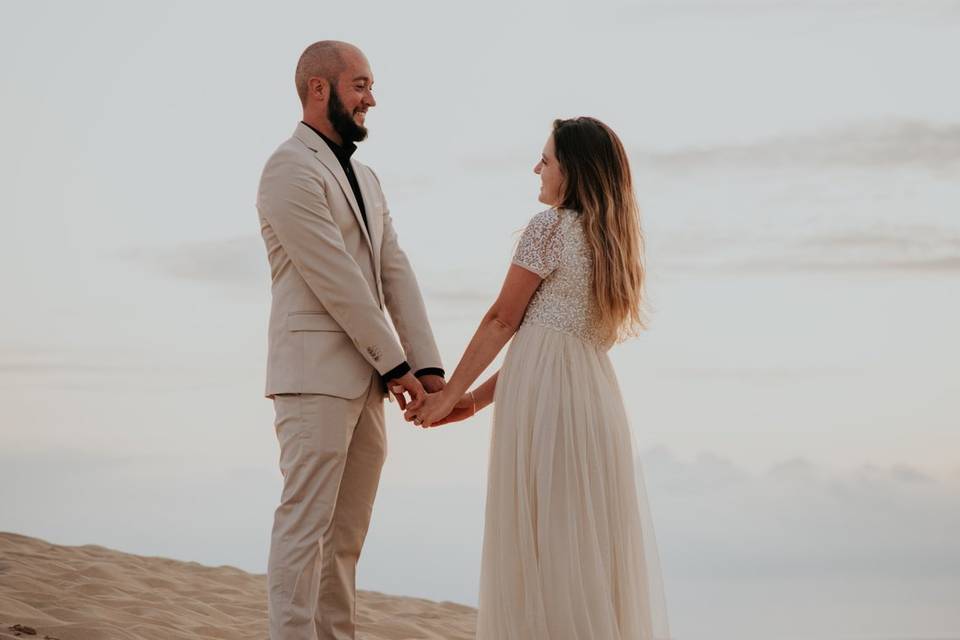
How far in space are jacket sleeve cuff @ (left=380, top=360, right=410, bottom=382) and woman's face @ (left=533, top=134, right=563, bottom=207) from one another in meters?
0.74

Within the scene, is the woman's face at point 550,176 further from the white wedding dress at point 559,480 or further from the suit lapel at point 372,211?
the suit lapel at point 372,211

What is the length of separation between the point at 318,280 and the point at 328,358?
0.86 ft

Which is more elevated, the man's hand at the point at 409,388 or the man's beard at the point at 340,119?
the man's beard at the point at 340,119

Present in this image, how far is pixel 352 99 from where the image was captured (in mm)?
3811

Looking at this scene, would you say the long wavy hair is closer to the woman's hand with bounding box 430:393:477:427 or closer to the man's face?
the woman's hand with bounding box 430:393:477:427

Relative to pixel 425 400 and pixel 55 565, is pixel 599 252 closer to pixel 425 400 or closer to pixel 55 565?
pixel 425 400

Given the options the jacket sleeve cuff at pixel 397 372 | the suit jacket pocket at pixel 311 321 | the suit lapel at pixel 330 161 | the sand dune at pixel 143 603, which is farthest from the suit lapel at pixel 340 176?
the sand dune at pixel 143 603

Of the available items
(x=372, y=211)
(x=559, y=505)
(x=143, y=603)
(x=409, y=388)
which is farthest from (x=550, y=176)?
(x=143, y=603)

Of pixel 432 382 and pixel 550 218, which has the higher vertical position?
pixel 550 218

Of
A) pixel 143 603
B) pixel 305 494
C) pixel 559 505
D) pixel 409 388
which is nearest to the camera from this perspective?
pixel 559 505

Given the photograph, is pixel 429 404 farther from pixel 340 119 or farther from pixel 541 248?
pixel 340 119

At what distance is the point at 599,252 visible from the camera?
344 cm

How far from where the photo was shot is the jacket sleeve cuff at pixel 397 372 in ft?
12.2

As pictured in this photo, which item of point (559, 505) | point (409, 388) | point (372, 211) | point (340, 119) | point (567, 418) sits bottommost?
point (559, 505)
